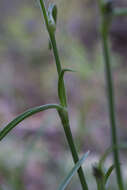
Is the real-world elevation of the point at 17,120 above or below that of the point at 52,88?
above

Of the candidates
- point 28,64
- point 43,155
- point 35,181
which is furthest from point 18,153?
point 28,64

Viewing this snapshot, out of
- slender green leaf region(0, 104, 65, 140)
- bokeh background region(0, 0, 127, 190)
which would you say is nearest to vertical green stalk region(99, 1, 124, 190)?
bokeh background region(0, 0, 127, 190)

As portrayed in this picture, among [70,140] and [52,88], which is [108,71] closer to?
[70,140]

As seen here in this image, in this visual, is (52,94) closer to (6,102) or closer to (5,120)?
(6,102)

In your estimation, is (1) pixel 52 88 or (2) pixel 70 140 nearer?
A: (2) pixel 70 140

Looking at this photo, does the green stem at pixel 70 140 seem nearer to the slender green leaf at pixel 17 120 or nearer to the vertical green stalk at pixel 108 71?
the slender green leaf at pixel 17 120

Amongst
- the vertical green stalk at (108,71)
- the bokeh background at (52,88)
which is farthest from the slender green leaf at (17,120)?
the bokeh background at (52,88)

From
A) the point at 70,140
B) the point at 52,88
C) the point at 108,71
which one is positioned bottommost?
the point at 52,88

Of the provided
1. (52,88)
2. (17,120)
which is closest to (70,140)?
(17,120)

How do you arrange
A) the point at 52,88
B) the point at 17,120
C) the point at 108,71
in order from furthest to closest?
the point at 52,88, the point at 108,71, the point at 17,120
